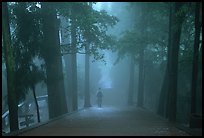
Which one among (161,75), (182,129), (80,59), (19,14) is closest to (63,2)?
(19,14)

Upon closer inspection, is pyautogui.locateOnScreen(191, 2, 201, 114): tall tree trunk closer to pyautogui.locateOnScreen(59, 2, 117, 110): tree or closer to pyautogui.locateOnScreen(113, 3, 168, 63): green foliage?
pyautogui.locateOnScreen(59, 2, 117, 110): tree

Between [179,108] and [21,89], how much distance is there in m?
15.9

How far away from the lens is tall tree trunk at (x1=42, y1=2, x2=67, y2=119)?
23911mm

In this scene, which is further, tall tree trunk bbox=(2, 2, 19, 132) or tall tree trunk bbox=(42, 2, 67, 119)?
tall tree trunk bbox=(42, 2, 67, 119)

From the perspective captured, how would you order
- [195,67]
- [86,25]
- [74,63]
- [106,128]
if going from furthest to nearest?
1. [74,63]
2. [86,25]
3. [195,67]
4. [106,128]

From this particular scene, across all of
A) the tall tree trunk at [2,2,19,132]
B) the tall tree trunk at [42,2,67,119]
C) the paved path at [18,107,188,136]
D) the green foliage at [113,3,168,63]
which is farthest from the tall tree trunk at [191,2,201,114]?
the green foliage at [113,3,168,63]

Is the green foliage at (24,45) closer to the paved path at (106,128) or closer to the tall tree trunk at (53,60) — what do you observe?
the tall tree trunk at (53,60)

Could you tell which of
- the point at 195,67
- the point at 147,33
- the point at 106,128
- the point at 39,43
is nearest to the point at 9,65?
the point at 106,128

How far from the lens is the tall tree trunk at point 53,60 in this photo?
23911mm

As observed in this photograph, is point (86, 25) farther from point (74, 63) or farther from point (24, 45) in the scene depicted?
point (74, 63)

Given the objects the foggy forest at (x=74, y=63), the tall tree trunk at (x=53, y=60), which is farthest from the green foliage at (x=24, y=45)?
the tall tree trunk at (x=53, y=60)

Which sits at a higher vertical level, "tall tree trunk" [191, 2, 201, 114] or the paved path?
"tall tree trunk" [191, 2, 201, 114]

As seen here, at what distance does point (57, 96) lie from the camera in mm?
25953

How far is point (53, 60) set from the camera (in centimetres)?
2500
